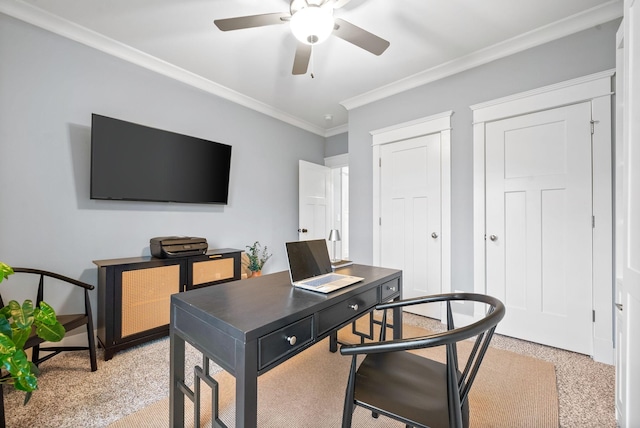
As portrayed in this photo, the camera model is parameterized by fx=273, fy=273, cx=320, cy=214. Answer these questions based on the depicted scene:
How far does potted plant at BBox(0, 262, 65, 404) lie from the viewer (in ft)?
3.15

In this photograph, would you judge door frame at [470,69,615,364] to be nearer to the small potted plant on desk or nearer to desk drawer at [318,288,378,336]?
desk drawer at [318,288,378,336]

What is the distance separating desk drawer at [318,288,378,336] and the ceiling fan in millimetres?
1605

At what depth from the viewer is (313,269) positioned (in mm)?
1595

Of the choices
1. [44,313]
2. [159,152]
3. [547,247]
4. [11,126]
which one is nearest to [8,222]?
[11,126]

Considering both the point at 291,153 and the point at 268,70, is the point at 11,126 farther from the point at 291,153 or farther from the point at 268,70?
the point at 291,153

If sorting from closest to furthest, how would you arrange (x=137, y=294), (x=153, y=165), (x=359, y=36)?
1. (x=359, y=36)
2. (x=137, y=294)
3. (x=153, y=165)

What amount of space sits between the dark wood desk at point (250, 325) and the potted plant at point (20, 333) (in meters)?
0.48

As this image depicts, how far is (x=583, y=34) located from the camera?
223 centimetres

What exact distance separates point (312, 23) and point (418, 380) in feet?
6.47

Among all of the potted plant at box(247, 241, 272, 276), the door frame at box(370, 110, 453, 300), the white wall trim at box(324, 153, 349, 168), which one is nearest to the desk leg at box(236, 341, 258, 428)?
the door frame at box(370, 110, 453, 300)

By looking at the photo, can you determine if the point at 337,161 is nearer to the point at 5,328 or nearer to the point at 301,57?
the point at 301,57

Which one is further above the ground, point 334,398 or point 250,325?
point 250,325

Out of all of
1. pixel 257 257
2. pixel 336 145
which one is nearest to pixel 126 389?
pixel 257 257

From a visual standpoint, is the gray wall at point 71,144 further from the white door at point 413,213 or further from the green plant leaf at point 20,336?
the white door at point 413,213
